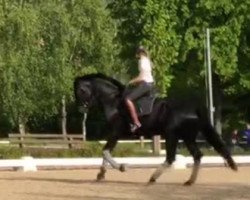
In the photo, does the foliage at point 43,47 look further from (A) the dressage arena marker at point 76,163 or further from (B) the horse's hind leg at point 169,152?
(B) the horse's hind leg at point 169,152

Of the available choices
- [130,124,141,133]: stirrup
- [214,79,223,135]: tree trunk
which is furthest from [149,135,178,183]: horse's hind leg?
[214,79,223,135]: tree trunk

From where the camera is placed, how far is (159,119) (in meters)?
16.3

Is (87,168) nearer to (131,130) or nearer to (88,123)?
(131,130)

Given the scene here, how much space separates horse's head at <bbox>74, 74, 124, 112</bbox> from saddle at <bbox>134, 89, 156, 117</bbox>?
747 mm

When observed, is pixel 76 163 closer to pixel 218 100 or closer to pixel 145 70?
pixel 145 70

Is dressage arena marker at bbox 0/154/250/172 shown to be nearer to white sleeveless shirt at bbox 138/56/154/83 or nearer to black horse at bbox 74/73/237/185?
black horse at bbox 74/73/237/185

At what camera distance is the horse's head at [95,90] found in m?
17.0

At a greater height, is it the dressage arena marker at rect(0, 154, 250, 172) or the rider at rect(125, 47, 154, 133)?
the rider at rect(125, 47, 154, 133)

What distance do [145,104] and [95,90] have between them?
1.36m

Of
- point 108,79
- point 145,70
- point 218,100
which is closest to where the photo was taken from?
point 145,70

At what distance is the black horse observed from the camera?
16312mm

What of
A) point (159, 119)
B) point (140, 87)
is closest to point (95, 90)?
point (140, 87)

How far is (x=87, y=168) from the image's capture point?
73.9 ft

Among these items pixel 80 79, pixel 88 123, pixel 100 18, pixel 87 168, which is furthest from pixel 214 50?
pixel 80 79
